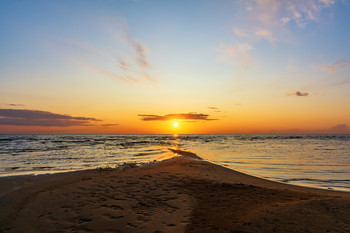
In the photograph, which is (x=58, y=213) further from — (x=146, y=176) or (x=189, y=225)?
(x=146, y=176)

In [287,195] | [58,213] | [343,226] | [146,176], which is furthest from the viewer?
[146,176]

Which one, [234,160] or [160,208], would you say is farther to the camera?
[234,160]

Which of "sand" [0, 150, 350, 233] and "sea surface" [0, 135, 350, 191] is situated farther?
"sea surface" [0, 135, 350, 191]

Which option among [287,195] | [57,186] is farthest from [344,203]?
[57,186]

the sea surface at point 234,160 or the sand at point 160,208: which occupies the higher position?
the sand at point 160,208

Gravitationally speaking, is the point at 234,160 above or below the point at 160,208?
below

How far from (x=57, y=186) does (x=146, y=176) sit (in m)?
4.71

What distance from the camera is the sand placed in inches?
235

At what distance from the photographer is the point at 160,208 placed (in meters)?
7.51

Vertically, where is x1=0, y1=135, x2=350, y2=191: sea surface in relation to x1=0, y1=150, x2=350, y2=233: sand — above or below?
below

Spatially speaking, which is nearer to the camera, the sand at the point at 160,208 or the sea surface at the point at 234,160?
the sand at the point at 160,208

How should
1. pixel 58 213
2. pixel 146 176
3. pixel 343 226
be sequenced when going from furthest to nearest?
pixel 146 176
pixel 58 213
pixel 343 226

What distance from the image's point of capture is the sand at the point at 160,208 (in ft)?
19.6

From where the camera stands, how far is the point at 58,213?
6906 millimetres
